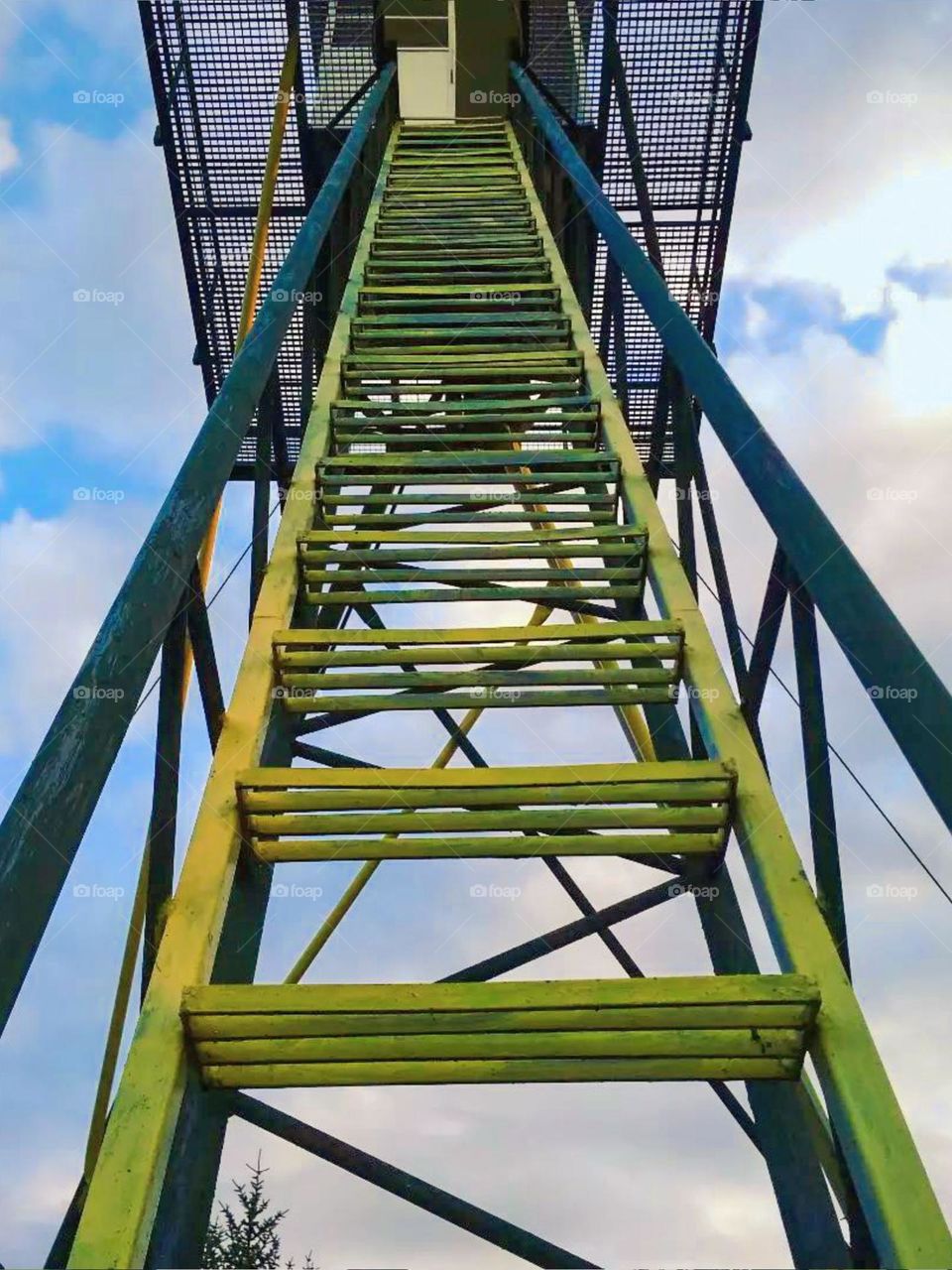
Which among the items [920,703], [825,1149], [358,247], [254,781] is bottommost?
[825,1149]

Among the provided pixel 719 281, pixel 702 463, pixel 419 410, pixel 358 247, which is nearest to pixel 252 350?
pixel 419 410

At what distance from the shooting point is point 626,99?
10.2m

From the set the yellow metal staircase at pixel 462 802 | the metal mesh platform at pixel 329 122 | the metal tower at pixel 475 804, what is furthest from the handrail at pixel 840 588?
Answer: the metal mesh platform at pixel 329 122

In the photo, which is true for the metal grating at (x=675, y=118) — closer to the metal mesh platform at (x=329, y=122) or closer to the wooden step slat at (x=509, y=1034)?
the metal mesh platform at (x=329, y=122)

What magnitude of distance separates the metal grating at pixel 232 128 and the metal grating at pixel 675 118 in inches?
93.3

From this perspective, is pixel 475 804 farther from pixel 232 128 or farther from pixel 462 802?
pixel 232 128

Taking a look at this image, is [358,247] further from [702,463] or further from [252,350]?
A: [252,350]

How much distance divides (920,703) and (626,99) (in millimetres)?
8998

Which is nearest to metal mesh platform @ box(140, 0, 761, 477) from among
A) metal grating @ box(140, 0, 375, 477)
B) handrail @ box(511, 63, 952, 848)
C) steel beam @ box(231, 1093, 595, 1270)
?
metal grating @ box(140, 0, 375, 477)

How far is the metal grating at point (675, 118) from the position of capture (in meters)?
10.6

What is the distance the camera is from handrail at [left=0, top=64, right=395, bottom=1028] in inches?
86.8

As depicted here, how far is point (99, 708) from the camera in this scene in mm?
2609

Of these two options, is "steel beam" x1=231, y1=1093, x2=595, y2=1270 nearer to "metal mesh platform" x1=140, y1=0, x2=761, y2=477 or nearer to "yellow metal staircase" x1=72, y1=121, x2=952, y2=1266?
"yellow metal staircase" x1=72, y1=121, x2=952, y2=1266

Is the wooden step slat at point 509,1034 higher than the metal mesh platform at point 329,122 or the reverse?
the reverse
